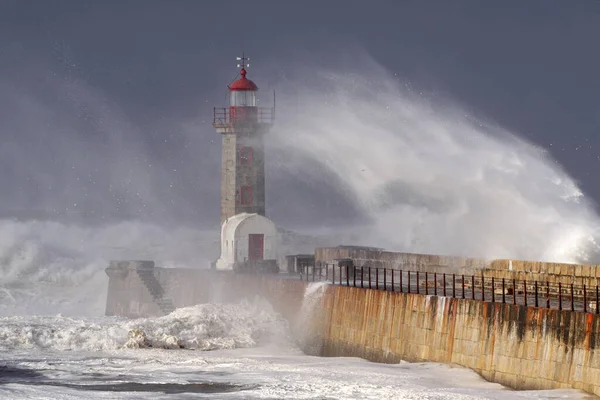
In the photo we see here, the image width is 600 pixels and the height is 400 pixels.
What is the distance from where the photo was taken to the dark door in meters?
30.8

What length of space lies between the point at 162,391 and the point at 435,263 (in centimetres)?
858

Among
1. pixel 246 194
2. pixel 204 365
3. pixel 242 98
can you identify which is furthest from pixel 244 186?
pixel 204 365

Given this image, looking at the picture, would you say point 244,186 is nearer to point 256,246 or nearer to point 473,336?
point 256,246

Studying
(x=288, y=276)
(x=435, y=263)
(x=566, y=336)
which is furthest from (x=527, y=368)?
(x=288, y=276)

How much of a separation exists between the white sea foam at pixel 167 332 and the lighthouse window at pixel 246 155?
658 cm

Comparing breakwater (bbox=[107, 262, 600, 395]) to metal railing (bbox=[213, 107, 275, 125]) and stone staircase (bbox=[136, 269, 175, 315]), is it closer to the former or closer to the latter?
stone staircase (bbox=[136, 269, 175, 315])

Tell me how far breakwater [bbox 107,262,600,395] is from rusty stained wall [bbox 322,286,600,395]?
0.04 feet

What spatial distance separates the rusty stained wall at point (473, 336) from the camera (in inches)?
602

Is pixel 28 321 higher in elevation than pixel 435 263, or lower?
lower

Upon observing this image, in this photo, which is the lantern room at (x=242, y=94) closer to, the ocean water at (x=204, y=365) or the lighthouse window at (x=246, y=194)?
the lighthouse window at (x=246, y=194)

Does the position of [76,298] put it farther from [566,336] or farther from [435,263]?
[566,336]

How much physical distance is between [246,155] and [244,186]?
796 millimetres

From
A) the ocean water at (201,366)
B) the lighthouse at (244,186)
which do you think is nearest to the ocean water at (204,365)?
the ocean water at (201,366)

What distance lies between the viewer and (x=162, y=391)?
17000 mm
